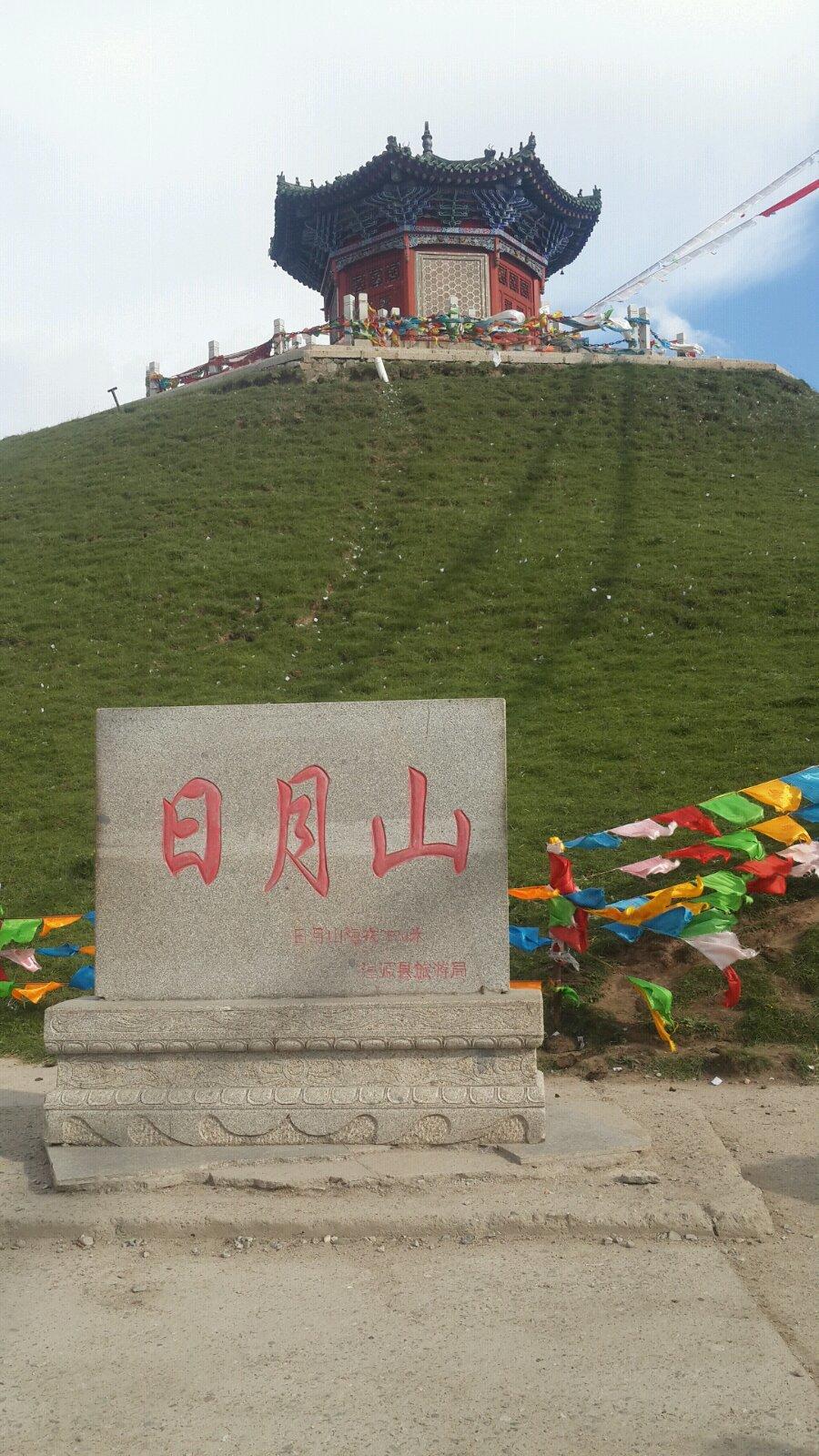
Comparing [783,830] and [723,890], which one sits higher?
[783,830]

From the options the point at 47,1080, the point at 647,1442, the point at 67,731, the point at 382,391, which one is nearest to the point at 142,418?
the point at 382,391

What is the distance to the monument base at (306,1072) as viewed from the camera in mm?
5180

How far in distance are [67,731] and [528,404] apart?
49.1 feet

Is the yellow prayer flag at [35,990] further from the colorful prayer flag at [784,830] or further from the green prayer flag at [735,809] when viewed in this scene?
the colorful prayer flag at [784,830]

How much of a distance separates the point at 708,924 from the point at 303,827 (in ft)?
8.13

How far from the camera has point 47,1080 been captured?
6.95 meters

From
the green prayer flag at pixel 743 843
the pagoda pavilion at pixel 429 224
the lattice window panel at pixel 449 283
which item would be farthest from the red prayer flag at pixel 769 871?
the lattice window panel at pixel 449 283

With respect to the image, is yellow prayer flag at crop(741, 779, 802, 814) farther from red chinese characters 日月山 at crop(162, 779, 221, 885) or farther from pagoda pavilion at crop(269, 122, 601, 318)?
pagoda pavilion at crop(269, 122, 601, 318)

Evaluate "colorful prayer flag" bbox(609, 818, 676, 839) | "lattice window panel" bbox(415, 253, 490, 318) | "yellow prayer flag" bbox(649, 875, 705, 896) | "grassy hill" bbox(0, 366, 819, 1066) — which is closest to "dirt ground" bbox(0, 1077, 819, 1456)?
"yellow prayer flag" bbox(649, 875, 705, 896)

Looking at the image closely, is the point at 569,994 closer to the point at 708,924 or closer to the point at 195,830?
the point at 708,924

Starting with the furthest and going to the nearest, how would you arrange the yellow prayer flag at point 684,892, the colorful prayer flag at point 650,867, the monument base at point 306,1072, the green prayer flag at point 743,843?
the colorful prayer flag at point 650,867 → the green prayer flag at point 743,843 → the yellow prayer flag at point 684,892 → the monument base at point 306,1072

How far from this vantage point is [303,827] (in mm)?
5516

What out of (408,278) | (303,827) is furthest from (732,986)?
(408,278)

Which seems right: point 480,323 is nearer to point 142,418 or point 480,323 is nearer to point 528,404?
point 528,404
